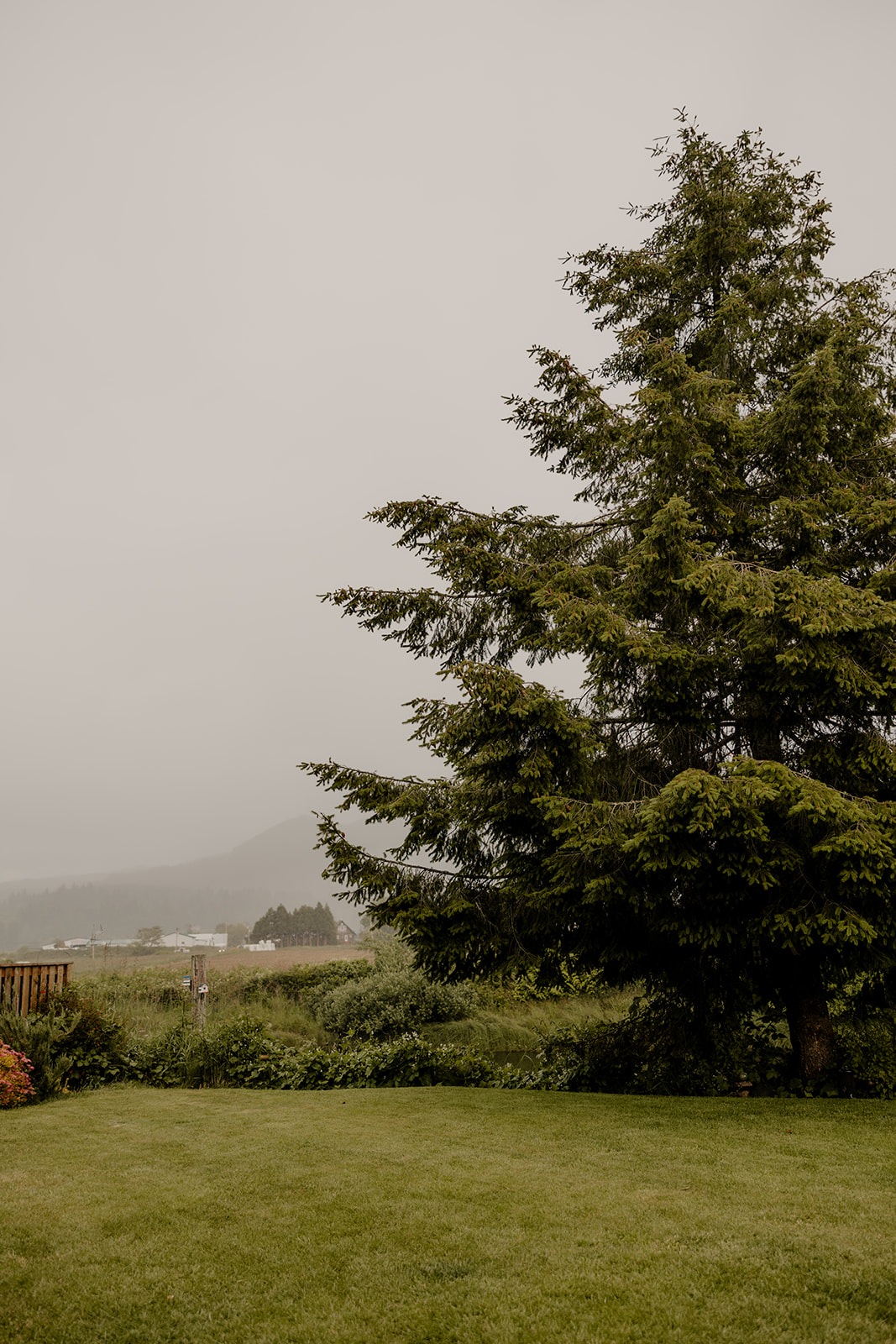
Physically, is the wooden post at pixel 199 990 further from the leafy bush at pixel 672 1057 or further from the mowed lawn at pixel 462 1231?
the leafy bush at pixel 672 1057

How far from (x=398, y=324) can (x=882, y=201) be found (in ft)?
266

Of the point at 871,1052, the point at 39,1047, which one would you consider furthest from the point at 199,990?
the point at 871,1052

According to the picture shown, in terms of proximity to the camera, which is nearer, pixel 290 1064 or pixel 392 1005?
pixel 290 1064

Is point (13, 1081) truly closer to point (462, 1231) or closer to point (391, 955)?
point (462, 1231)

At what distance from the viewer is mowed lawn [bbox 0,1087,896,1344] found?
2906mm

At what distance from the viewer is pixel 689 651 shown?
6.87 meters

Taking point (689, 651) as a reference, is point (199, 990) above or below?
below

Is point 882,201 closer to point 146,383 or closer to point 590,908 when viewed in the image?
point 146,383

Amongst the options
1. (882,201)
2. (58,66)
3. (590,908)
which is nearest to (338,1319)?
(590,908)

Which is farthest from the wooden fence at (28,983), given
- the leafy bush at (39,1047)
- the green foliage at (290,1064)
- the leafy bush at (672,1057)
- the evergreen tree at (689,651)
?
the leafy bush at (672,1057)

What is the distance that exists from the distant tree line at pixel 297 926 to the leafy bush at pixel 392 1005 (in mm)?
55506

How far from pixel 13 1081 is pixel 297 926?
2602 inches

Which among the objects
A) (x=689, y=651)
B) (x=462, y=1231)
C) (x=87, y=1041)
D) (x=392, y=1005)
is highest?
(x=689, y=651)

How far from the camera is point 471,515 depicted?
27.6 feet
